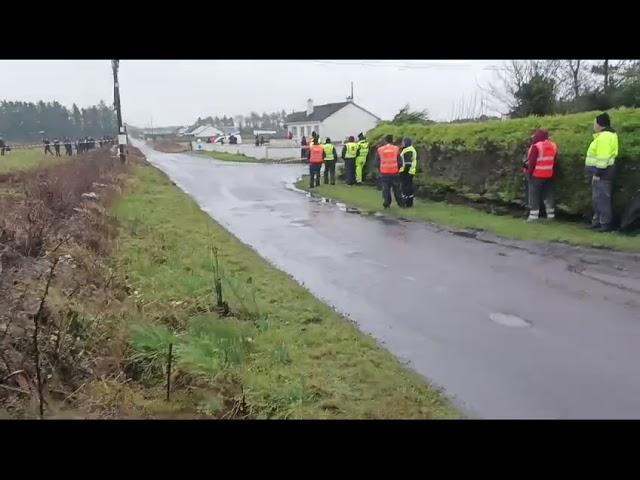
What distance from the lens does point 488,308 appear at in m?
6.57

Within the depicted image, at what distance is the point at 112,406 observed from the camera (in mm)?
3955

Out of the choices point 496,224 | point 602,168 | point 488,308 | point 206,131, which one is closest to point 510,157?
point 496,224

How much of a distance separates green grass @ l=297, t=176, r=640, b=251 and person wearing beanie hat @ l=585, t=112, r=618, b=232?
1.22 feet

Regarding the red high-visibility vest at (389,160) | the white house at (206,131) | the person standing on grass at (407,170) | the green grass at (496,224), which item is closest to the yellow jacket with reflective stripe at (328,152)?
the green grass at (496,224)

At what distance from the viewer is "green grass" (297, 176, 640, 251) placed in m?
9.62

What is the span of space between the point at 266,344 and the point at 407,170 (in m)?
10.4

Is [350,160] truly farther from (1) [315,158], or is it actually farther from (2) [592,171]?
(2) [592,171]

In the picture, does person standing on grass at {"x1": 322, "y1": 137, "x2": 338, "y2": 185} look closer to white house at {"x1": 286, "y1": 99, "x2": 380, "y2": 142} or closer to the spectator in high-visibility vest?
the spectator in high-visibility vest

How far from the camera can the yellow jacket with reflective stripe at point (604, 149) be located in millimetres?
9883

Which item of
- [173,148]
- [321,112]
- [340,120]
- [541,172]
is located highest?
[321,112]

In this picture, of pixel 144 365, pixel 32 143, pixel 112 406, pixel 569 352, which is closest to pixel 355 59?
pixel 112 406

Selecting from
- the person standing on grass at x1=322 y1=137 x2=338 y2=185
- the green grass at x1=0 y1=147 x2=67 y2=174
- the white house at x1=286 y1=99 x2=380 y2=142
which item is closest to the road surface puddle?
the person standing on grass at x1=322 y1=137 x2=338 y2=185
